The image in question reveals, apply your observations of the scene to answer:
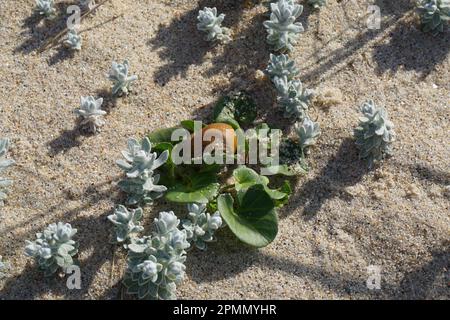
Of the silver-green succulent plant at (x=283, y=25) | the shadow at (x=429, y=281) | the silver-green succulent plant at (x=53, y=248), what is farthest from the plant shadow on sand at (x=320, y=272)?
the silver-green succulent plant at (x=283, y=25)

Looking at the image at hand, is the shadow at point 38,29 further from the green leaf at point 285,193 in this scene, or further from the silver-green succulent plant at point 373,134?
the silver-green succulent plant at point 373,134

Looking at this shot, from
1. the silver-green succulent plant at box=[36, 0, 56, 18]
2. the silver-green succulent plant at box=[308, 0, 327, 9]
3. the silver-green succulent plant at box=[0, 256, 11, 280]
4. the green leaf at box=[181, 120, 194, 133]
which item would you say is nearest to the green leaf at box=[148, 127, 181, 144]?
the green leaf at box=[181, 120, 194, 133]

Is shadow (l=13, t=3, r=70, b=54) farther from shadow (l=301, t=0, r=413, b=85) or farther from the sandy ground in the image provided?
shadow (l=301, t=0, r=413, b=85)

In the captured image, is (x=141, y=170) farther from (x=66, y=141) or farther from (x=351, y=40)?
(x=351, y=40)

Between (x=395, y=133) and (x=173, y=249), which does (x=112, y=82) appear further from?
(x=395, y=133)

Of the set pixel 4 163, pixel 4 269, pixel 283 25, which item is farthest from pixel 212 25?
pixel 4 269
